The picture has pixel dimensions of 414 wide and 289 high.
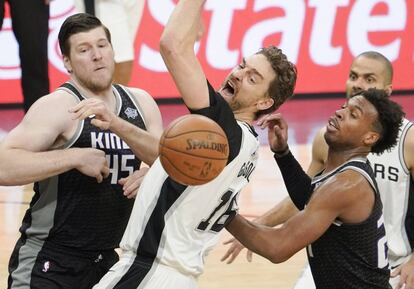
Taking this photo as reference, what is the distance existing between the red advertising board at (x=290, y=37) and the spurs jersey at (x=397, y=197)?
683 centimetres

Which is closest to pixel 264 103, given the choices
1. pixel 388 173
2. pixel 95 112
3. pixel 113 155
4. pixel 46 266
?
pixel 95 112

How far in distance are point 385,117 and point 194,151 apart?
1124mm

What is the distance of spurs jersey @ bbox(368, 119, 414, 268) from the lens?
546cm

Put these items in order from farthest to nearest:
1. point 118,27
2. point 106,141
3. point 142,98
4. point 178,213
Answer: point 118,27
point 142,98
point 106,141
point 178,213

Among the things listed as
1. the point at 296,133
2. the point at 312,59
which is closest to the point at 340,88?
the point at 312,59

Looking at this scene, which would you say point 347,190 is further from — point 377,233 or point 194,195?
point 194,195

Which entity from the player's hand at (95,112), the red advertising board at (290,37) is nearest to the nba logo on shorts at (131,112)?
the player's hand at (95,112)

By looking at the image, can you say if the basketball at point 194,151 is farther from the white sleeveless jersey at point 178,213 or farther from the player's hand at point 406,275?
the player's hand at point 406,275

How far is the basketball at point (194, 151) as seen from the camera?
377 cm

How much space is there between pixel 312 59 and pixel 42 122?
846cm

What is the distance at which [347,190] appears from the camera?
14.0ft

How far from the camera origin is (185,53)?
153 inches

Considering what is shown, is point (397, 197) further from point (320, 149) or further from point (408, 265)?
point (320, 149)

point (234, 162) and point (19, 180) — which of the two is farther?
point (19, 180)
